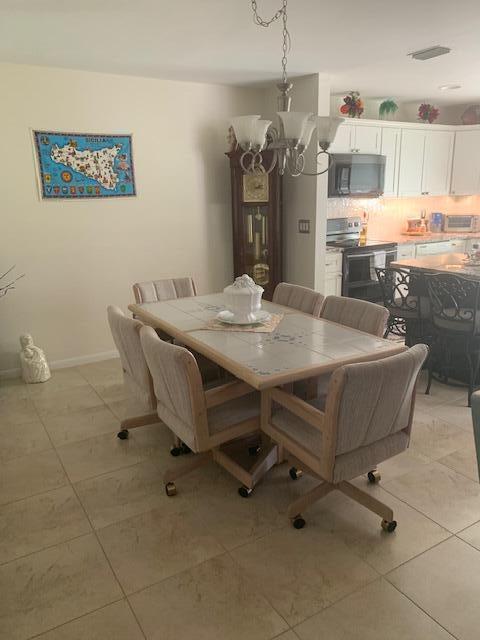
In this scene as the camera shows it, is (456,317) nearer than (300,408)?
No

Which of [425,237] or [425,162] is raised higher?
[425,162]

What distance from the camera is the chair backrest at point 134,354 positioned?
2.47m

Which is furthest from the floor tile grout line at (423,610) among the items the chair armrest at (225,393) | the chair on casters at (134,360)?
the chair on casters at (134,360)

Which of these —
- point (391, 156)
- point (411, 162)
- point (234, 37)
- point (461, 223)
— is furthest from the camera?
point (461, 223)

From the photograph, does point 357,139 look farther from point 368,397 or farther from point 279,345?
point 368,397

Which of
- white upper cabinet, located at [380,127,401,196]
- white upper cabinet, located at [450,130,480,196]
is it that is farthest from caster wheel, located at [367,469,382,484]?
white upper cabinet, located at [450,130,480,196]

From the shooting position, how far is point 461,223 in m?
6.52

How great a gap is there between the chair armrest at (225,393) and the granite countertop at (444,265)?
6.92ft

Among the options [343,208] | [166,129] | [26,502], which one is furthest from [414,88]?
[26,502]

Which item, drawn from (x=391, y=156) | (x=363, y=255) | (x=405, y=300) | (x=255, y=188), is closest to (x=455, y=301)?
(x=405, y=300)

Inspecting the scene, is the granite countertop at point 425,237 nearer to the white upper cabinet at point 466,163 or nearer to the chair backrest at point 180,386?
the white upper cabinet at point 466,163

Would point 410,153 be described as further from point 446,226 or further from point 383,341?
point 383,341

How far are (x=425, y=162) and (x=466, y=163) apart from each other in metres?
0.64

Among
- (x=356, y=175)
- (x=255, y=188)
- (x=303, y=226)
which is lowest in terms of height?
(x=303, y=226)
